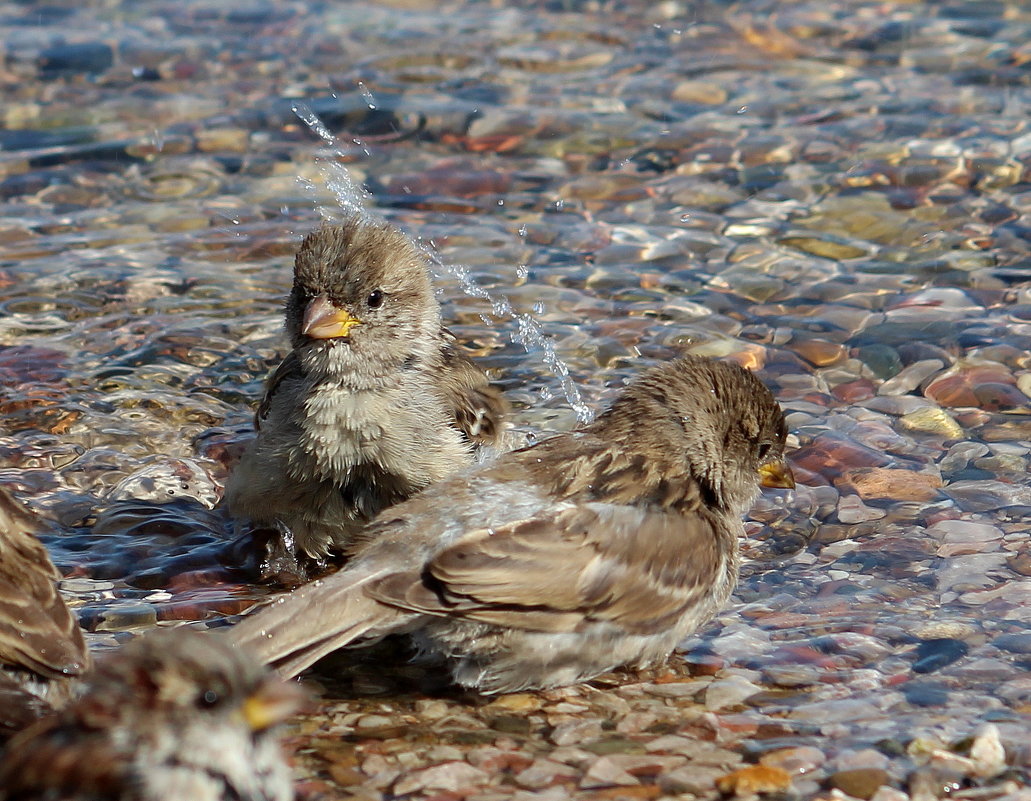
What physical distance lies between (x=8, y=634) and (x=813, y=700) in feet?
8.19

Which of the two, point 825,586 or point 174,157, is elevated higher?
point 174,157

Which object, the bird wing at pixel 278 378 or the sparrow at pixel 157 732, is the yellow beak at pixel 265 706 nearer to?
the sparrow at pixel 157 732

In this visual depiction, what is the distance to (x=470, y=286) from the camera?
8.51 meters

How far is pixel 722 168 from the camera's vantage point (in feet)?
32.5

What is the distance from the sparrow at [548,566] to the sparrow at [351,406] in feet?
2.27

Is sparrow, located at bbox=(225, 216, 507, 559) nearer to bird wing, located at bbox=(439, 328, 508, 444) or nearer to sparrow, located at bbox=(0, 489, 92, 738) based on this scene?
bird wing, located at bbox=(439, 328, 508, 444)

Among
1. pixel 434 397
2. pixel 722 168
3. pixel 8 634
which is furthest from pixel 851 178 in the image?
pixel 8 634

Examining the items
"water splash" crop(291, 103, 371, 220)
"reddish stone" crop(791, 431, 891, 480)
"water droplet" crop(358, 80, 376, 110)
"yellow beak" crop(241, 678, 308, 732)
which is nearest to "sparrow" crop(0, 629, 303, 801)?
"yellow beak" crop(241, 678, 308, 732)

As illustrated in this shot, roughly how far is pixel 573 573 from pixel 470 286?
382 cm

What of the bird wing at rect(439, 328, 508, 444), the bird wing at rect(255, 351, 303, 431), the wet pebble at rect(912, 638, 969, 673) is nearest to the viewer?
the wet pebble at rect(912, 638, 969, 673)

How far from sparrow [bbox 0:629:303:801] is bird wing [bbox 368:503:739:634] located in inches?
48.6

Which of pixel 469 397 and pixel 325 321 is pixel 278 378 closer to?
pixel 325 321

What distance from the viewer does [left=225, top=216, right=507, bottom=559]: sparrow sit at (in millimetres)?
5855

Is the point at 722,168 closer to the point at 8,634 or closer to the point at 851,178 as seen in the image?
the point at 851,178
